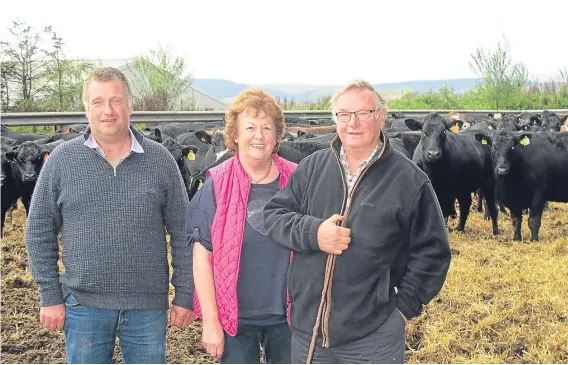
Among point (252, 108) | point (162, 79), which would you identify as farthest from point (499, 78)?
point (252, 108)

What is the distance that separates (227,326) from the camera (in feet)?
9.26

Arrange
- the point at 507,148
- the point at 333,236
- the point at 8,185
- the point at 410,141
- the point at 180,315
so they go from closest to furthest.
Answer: the point at 333,236 < the point at 180,315 < the point at 507,148 < the point at 8,185 < the point at 410,141

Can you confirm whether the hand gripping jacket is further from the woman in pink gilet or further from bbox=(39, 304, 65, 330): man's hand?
bbox=(39, 304, 65, 330): man's hand

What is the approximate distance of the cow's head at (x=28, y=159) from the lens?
901cm

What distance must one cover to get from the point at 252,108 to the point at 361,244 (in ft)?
2.64

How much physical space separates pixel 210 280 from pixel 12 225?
7.95 metres

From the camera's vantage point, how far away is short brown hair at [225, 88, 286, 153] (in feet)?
9.36

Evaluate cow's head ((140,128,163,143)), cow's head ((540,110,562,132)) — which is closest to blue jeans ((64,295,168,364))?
cow's head ((140,128,163,143))

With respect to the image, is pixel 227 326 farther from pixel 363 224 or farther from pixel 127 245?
pixel 363 224

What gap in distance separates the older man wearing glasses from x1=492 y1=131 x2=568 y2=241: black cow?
7.24m

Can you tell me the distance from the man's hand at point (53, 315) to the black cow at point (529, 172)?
7644 mm

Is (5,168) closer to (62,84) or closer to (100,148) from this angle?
(100,148)

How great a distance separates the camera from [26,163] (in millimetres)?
9125

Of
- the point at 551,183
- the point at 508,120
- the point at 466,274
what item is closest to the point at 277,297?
the point at 466,274
